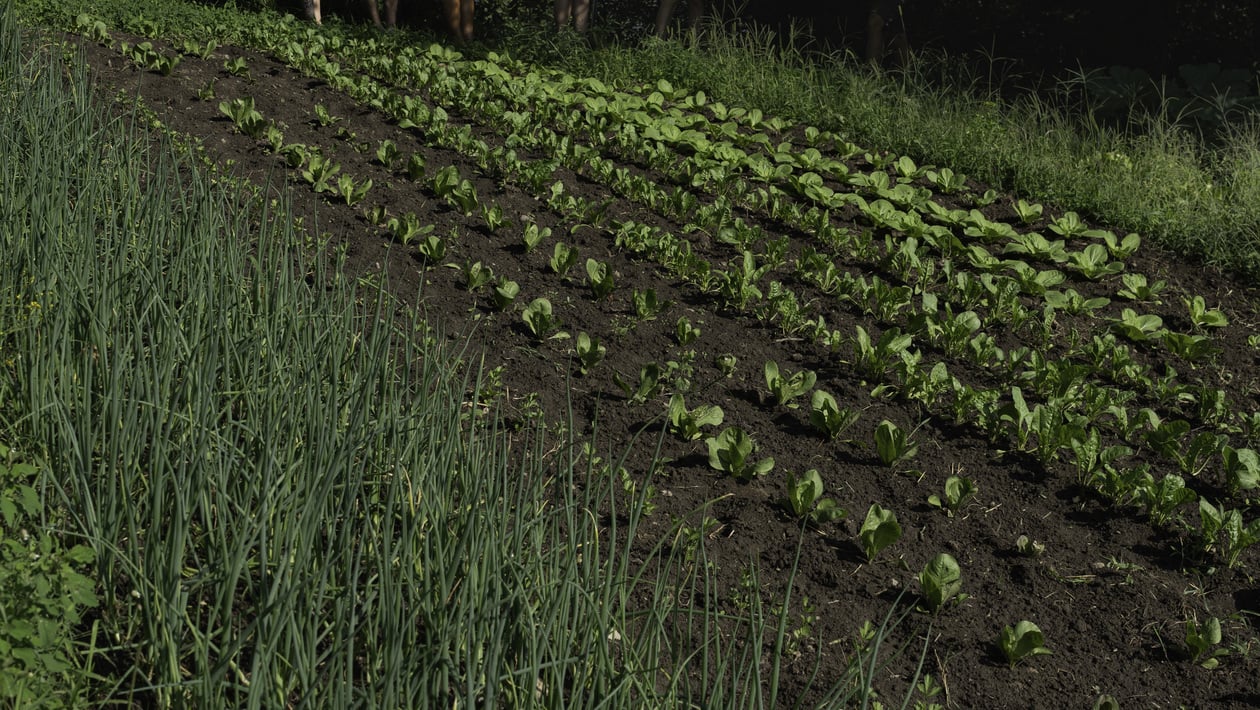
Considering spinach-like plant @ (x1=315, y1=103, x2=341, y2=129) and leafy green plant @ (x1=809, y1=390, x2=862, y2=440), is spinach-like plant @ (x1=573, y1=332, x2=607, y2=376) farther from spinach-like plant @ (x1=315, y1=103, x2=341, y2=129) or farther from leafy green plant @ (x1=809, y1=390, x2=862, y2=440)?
spinach-like plant @ (x1=315, y1=103, x2=341, y2=129)

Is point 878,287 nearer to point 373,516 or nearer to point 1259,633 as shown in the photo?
point 1259,633

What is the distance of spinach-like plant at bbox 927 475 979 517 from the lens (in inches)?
127

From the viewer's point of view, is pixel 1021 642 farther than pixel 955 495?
No

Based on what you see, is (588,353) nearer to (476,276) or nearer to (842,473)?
(476,276)

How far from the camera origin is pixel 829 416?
11.7ft

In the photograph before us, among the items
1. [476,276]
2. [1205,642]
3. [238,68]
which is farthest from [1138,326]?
[238,68]

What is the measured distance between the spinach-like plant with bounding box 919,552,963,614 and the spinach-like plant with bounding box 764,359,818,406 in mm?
974

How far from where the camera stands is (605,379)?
3846 millimetres

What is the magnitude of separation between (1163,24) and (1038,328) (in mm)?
7189

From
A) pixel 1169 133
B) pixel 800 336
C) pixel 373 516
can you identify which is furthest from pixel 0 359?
pixel 1169 133

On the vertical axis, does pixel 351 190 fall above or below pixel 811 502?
above

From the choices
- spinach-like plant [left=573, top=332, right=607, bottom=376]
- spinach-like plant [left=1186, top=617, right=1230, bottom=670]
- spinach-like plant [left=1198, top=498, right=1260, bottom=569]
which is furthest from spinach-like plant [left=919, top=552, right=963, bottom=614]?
spinach-like plant [left=573, top=332, right=607, bottom=376]

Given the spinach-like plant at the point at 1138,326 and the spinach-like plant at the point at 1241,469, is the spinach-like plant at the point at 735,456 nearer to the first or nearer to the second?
the spinach-like plant at the point at 1241,469

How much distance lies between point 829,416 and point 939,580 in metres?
0.81
